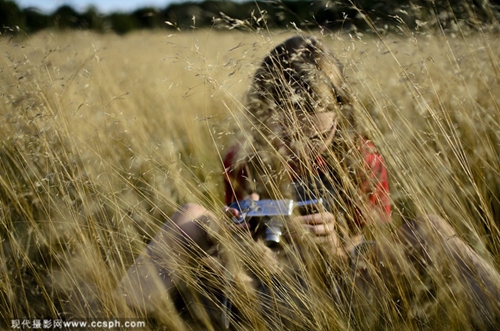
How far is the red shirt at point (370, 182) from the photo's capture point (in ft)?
4.62

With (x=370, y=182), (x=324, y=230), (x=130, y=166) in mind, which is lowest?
(x=324, y=230)

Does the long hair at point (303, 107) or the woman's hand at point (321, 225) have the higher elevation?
the long hair at point (303, 107)

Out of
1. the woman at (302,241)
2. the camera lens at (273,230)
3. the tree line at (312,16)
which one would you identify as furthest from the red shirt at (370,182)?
the tree line at (312,16)

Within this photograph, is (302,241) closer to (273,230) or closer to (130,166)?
(273,230)

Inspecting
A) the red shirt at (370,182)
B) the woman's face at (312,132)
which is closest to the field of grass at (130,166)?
the red shirt at (370,182)

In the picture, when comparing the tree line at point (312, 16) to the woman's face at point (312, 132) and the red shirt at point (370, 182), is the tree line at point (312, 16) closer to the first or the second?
the woman's face at point (312, 132)

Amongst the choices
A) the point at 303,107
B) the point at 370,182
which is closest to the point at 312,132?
the point at 303,107

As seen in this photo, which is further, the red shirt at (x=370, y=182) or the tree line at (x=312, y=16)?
the tree line at (x=312, y=16)

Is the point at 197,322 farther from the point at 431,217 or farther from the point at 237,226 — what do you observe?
the point at 431,217

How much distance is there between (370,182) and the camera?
138cm

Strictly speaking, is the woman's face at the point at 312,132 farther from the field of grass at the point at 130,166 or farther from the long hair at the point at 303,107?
the field of grass at the point at 130,166

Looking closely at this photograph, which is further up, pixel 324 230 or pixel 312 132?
pixel 312 132

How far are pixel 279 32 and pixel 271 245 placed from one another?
2.49ft

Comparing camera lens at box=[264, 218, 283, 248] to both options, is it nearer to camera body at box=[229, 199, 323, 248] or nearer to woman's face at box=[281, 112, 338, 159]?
camera body at box=[229, 199, 323, 248]
